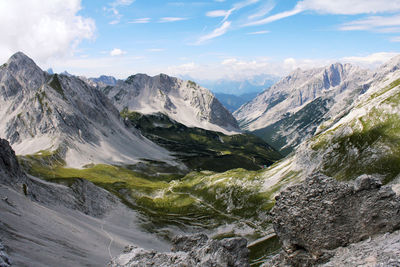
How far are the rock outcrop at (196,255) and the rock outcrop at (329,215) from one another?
18.8 feet

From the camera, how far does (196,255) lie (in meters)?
33.2

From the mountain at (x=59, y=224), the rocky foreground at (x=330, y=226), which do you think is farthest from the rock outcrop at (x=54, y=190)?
the rocky foreground at (x=330, y=226)

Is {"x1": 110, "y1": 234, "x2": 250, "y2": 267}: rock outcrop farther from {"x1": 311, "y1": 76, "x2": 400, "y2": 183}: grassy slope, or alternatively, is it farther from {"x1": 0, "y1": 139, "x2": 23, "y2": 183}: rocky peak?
{"x1": 311, "y1": 76, "x2": 400, "y2": 183}: grassy slope

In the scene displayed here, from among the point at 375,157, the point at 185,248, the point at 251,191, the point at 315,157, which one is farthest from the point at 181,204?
the point at 185,248

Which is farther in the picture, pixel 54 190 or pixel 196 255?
pixel 54 190

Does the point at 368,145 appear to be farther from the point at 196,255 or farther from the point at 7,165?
the point at 7,165

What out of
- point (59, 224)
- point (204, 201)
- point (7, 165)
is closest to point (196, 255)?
point (59, 224)

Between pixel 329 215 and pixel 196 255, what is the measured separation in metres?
15.1

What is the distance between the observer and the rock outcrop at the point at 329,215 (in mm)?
26281

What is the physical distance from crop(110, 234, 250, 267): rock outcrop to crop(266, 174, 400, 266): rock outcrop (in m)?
5.73

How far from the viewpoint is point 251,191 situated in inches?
5197

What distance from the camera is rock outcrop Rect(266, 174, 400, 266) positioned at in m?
26.3

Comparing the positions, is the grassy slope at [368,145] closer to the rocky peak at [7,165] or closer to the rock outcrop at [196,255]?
the rock outcrop at [196,255]

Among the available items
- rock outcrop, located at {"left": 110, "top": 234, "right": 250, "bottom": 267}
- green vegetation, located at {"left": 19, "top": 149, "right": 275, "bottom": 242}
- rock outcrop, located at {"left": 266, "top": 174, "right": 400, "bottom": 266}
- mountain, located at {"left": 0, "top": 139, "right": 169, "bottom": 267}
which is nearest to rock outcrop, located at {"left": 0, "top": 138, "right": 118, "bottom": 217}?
mountain, located at {"left": 0, "top": 139, "right": 169, "bottom": 267}
